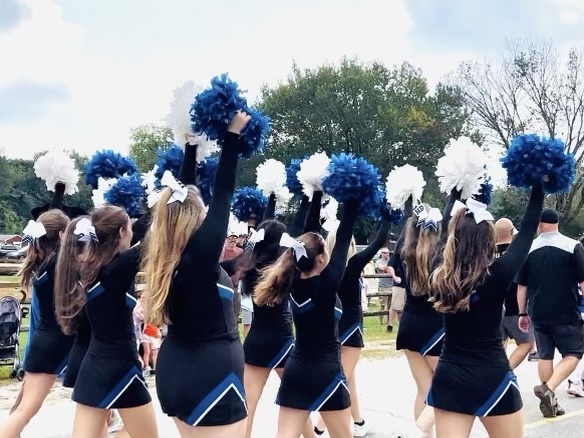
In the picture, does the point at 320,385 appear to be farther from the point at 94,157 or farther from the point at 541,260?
the point at 541,260

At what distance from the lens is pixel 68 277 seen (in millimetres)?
4234

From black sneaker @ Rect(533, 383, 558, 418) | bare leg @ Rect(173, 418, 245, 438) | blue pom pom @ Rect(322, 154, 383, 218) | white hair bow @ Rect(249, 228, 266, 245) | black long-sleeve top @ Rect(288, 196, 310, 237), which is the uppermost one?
blue pom pom @ Rect(322, 154, 383, 218)

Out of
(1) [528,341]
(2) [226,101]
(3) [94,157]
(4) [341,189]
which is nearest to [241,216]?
(3) [94,157]

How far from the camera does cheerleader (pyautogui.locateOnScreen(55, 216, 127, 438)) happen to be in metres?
4.17

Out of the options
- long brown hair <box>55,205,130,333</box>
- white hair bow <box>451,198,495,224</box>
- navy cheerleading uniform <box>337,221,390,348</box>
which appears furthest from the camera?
navy cheerleading uniform <box>337,221,390,348</box>

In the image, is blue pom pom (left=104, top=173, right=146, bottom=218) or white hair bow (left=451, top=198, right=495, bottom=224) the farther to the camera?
blue pom pom (left=104, top=173, right=146, bottom=218)

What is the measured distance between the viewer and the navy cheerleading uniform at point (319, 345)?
4211mm

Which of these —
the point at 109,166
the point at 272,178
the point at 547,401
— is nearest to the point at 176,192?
the point at 109,166

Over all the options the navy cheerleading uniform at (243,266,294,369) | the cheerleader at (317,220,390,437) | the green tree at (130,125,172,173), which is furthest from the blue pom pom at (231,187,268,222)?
the green tree at (130,125,172,173)

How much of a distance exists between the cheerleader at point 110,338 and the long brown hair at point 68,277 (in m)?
0.16

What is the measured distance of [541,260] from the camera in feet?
23.4

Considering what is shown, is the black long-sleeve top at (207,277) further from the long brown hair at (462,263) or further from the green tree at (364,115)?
the green tree at (364,115)

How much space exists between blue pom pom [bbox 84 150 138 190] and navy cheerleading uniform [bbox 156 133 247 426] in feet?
8.54

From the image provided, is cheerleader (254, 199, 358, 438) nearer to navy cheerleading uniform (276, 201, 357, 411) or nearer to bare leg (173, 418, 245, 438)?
navy cheerleading uniform (276, 201, 357, 411)
